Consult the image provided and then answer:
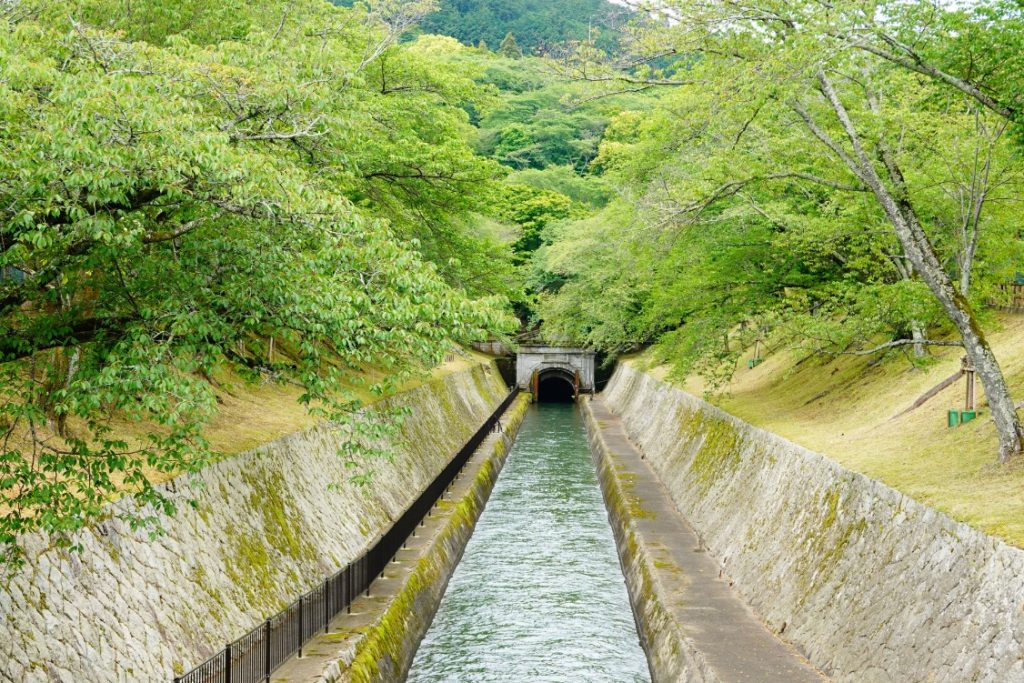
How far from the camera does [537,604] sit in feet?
58.5

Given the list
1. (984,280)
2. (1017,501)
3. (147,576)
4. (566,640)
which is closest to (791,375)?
(984,280)

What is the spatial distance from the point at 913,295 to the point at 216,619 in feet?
41.1

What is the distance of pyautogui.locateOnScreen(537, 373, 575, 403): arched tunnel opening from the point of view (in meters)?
68.2

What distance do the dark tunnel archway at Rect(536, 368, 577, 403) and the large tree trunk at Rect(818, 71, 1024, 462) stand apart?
170 ft

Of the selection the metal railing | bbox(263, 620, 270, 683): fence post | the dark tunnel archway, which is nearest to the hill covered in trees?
the dark tunnel archway

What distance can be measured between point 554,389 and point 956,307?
59.0m

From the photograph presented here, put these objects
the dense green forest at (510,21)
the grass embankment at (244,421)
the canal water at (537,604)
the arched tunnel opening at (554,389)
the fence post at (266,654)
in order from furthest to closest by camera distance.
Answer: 1. the dense green forest at (510,21)
2. the arched tunnel opening at (554,389)
3. the grass embankment at (244,421)
4. the canal water at (537,604)
5. the fence post at (266,654)

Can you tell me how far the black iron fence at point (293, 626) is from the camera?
9.32 metres

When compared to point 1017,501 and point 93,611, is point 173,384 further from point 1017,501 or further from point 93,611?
point 1017,501

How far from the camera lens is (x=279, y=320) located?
8.21 metres

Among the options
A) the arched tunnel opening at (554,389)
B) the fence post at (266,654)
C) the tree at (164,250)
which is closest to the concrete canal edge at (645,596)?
the fence post at (266,654)

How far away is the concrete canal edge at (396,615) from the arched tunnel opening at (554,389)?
44.0 metres

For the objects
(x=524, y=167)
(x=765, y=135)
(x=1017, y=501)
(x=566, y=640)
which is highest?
(x=524, y=167)

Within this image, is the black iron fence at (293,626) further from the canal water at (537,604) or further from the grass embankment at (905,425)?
Result: the grass embankment at (905,425)
